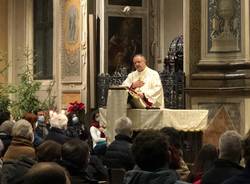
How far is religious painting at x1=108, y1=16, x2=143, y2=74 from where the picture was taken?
1792 cm

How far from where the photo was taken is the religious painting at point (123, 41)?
58.8 ft

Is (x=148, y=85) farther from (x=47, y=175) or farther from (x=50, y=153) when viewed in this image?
(x=47, y=175)

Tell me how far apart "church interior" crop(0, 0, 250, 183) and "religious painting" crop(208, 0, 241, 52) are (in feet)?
0.06

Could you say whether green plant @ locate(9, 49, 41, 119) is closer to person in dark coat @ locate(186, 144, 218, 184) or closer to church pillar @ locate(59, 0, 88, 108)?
church pillar @ locate(59, 0, 88, 108)

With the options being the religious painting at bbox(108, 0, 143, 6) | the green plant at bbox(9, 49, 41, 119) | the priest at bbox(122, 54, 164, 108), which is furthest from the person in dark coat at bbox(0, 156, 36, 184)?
the religious painting at bbox(108, 0, 143, 6)

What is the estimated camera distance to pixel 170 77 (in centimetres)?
1305

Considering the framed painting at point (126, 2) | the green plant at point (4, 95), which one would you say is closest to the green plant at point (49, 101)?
the green plant at point (4, 95)

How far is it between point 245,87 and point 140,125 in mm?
1960

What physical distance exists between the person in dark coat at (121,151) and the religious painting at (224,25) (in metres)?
4.88

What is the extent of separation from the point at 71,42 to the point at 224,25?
7.28 m

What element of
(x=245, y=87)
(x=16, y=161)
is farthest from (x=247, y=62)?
(x=16, y=161)

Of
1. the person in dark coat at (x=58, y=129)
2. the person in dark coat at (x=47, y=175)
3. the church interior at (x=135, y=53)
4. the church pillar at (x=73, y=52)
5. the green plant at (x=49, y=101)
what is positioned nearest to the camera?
the person in dark coat at (x=47, y=175)

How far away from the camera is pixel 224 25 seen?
1200 cm

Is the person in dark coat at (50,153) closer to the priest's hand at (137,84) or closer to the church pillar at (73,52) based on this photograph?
the priest's hand at (137,84)
